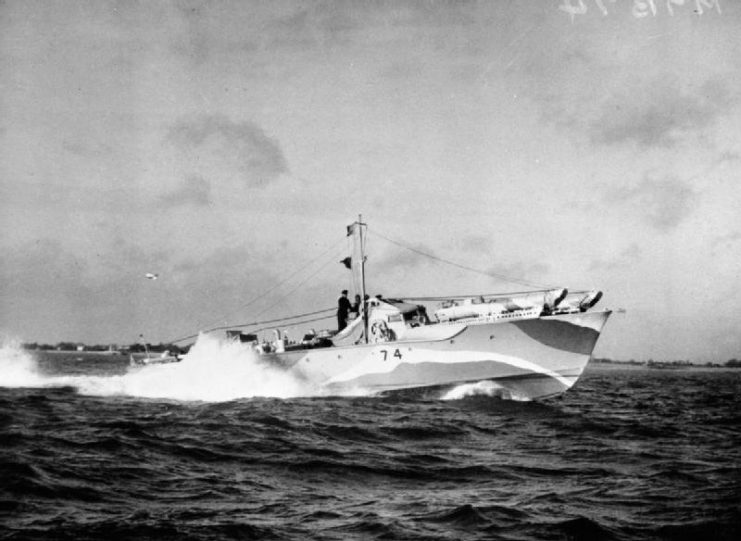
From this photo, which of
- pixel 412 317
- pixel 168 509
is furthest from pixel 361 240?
pixel 168 509

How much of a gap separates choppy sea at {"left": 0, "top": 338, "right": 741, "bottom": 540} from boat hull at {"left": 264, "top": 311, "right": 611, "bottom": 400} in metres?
2.70

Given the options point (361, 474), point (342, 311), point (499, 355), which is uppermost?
point (342, 311)

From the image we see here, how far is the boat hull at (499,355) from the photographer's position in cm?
2216

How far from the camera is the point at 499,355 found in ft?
73.8

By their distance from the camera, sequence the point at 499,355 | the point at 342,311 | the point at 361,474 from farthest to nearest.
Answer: the point at 342,311, the point at 499,355, the point at 361,474

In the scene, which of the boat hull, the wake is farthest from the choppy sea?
the wake

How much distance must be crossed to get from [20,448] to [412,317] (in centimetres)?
1644

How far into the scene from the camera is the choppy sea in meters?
6.81

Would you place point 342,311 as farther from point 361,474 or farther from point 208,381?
point 361,474

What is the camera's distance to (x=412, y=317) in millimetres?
25156

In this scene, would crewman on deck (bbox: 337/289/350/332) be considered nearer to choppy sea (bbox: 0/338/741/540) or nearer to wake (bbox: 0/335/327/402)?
wake (bbox: 0/335/327/402)

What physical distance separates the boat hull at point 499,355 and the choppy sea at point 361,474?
2.70 m

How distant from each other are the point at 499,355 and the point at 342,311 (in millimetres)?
7688

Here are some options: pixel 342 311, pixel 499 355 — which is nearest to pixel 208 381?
pixel 342 311
